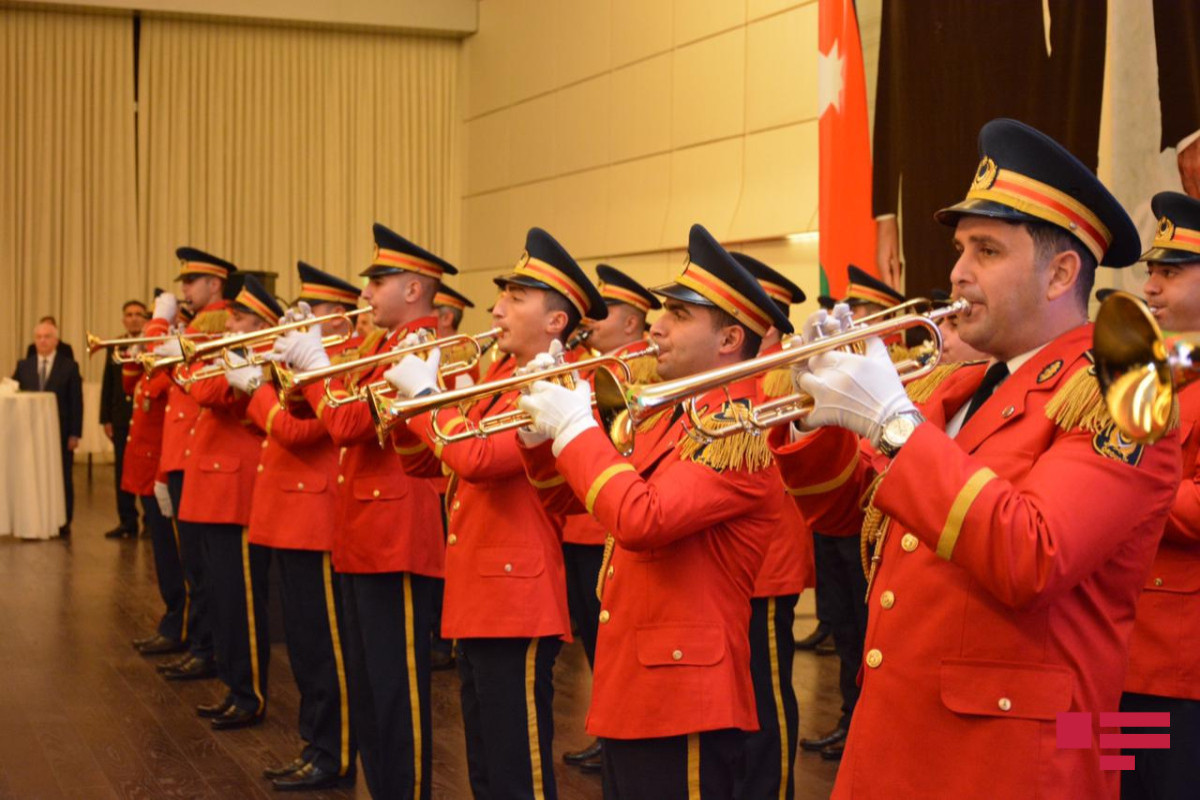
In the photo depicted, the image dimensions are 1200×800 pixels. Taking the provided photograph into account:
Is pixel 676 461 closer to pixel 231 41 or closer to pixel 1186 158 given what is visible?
pixel 1186 158

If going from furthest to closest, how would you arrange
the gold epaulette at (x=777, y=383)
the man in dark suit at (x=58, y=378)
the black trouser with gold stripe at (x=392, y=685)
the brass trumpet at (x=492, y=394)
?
the man in dark suit at (x=58, y=378)
the gold epaulette at (x=777, y=383)
the black trouser with gold stripe at (x=392, y=685)
the brass trumpet at (x=492, y=394)

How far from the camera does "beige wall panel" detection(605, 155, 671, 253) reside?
11094 mm

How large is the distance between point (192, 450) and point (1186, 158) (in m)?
4.01

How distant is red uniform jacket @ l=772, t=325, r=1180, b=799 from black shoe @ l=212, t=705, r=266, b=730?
147 inches

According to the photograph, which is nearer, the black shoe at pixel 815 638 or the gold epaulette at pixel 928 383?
the gold epaulette at pixel 928 383

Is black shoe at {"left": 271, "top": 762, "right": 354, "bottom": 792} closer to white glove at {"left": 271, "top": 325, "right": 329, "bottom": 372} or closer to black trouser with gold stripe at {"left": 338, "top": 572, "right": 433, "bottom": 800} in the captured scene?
black trouser with gold stripe at {"left": 338, "top": 572, "right": 433, "bottom": 800}

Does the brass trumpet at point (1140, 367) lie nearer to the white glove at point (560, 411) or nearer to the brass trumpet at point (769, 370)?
the brass trumpet at point (769, 370)

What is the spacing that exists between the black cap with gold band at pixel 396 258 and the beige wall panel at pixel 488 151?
32.2 feet

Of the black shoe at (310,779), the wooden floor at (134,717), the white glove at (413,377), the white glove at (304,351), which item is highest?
the white glove at (304,351)

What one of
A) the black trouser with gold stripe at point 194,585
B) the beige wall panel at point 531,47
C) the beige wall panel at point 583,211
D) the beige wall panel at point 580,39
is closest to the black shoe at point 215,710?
the black trouser with gold stripe at point 194,585

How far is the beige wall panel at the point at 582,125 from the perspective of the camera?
473 inches

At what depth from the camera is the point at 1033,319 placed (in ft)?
6.36

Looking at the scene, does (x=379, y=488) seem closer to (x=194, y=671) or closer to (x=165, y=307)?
(x=194, y=671)

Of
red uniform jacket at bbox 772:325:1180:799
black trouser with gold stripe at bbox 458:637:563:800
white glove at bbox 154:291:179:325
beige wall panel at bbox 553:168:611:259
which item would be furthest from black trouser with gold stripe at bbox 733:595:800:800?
beige wall panel at bbox 553:168:611:259
